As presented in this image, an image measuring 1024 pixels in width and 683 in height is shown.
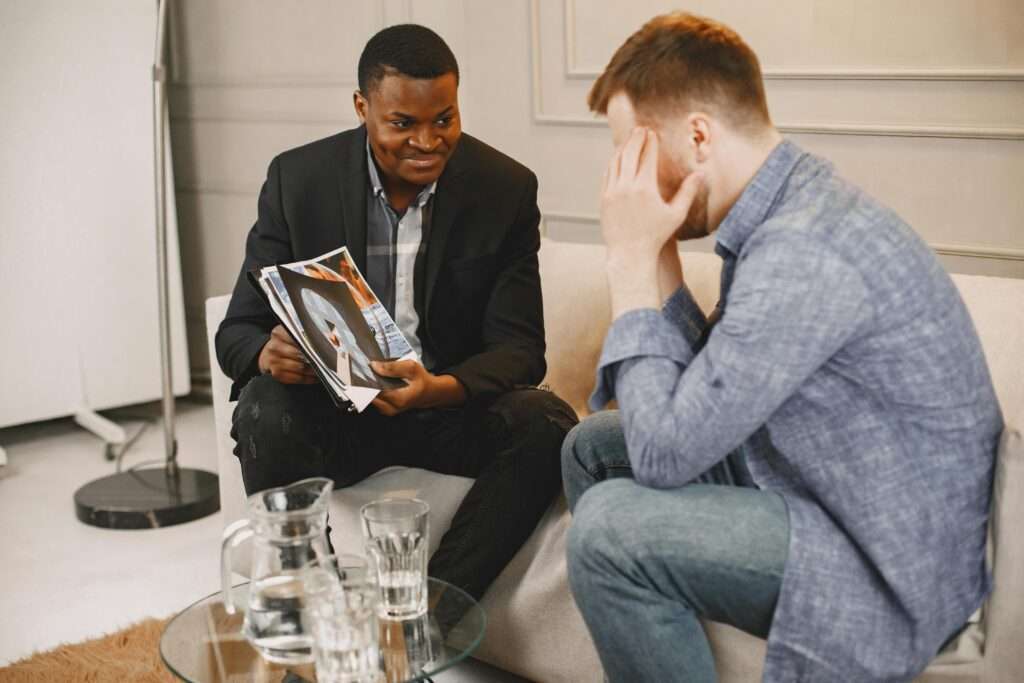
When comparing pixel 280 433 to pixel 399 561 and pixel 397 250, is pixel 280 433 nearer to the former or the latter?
pixel 397 250

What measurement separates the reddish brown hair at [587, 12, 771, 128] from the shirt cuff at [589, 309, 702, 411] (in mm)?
263

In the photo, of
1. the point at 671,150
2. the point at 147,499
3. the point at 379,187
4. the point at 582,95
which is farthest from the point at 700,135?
the point at 147,499

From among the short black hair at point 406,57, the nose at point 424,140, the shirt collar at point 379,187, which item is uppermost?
the short black hair at point 406,57

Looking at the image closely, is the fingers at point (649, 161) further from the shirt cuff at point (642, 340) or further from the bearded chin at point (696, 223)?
the shirt cuff at point (642, 340)

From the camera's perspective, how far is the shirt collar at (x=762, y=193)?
152 centimetres

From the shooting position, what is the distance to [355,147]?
229cm

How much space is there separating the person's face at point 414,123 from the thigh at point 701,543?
2.81 ft

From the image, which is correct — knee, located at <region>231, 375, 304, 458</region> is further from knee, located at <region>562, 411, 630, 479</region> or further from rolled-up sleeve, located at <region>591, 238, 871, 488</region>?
rolled-up sleeve, located at <region>591, 238, 871, 488</region>

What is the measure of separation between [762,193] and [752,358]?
0.25 metres

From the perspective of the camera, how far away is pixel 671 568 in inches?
57.9

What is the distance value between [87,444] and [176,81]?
120cm

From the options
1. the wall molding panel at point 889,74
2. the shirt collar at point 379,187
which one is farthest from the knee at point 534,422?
the wall molding panel at point 889,74

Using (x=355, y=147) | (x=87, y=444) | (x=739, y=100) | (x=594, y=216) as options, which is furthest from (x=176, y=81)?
(x=739, y=100)

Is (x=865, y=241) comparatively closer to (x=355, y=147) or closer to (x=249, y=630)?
(x=249, y=630)
